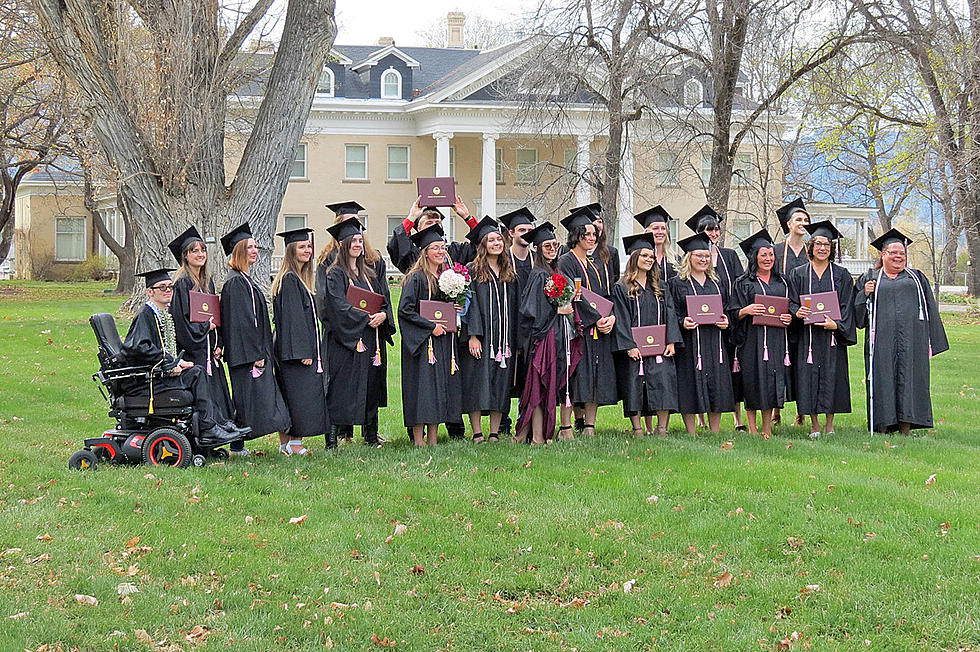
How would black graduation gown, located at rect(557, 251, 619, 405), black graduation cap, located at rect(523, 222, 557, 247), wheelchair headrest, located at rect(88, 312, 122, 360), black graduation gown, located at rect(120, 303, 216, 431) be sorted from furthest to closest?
black graduation gown, located at rect(557, 251, 619, 405), black graduation cap, located at rect(523, 222, 557, 247), wheelchair headrest, located at rect(88, 312, 122, 360), black graduation gown, located at rect(120, 303, 216, 431)

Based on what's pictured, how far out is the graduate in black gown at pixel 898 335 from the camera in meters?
10.9

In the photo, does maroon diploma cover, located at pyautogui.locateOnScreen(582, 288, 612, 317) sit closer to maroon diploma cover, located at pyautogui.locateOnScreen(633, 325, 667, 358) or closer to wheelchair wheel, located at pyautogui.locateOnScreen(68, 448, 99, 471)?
maroon diploma cover, located at pyautogui.locateOnScreen(633, 325, 667, 358)

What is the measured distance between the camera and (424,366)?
391 inches

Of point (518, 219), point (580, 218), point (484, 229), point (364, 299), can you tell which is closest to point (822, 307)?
point (580, 218)

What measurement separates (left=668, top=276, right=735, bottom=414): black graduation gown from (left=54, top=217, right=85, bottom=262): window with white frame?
46497mm

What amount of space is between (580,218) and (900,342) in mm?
3607

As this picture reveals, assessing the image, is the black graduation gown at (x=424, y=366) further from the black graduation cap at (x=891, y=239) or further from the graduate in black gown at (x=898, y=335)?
the black graduation cap at (x=891, y=239)

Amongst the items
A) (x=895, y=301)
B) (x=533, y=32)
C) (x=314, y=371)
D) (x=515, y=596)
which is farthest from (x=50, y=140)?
(x=515, y=596)

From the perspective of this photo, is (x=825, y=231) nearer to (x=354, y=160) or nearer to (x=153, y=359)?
(x=153, y=359)

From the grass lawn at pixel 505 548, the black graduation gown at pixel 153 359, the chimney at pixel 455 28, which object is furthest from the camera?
the chimney at pixel 455 28

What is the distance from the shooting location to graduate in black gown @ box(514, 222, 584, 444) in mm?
10039

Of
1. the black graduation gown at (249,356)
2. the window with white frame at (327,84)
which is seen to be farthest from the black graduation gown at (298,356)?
the window with white frame at (327,84)

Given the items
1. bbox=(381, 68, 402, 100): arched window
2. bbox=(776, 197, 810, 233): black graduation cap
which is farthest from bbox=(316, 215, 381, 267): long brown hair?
bbox=(381, 68, 402, 100): arched window

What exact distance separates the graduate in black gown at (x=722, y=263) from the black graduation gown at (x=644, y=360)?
745mm
